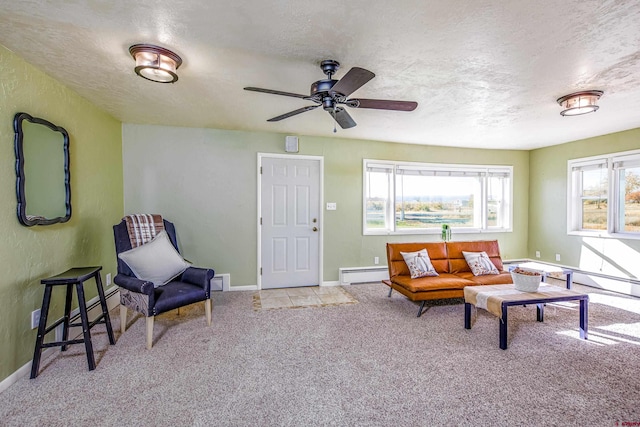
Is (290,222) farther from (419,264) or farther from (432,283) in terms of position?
(432,283)

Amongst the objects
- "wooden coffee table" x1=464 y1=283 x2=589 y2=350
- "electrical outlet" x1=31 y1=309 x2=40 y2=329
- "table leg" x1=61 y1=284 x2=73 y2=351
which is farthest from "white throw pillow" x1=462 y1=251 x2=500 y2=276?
"electrical outlet" x1=31 y1=309 x2=40 y2=329

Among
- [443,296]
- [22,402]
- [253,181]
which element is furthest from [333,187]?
[22,402]

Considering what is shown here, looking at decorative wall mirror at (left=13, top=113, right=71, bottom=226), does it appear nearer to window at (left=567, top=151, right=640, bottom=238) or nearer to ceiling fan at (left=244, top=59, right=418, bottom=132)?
ceiling fan at (left=244, top=59, right=418, bottom=132)

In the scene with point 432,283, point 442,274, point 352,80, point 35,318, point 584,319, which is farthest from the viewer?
point 442,274

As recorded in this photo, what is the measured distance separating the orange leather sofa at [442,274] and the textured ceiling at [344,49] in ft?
5.78

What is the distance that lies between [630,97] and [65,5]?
4728mm

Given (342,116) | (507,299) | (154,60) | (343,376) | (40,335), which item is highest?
(154,60)

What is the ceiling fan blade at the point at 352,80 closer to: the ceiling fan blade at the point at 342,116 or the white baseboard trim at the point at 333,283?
the ceiling fan blade at the point at 342,116

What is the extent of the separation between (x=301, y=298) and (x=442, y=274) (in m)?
1.89

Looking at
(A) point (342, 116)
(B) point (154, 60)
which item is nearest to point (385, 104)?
(A) point (342, 116)

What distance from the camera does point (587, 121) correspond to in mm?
3879

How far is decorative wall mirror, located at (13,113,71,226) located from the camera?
221 centimetres

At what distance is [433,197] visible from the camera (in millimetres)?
5453

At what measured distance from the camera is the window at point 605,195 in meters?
4.28
